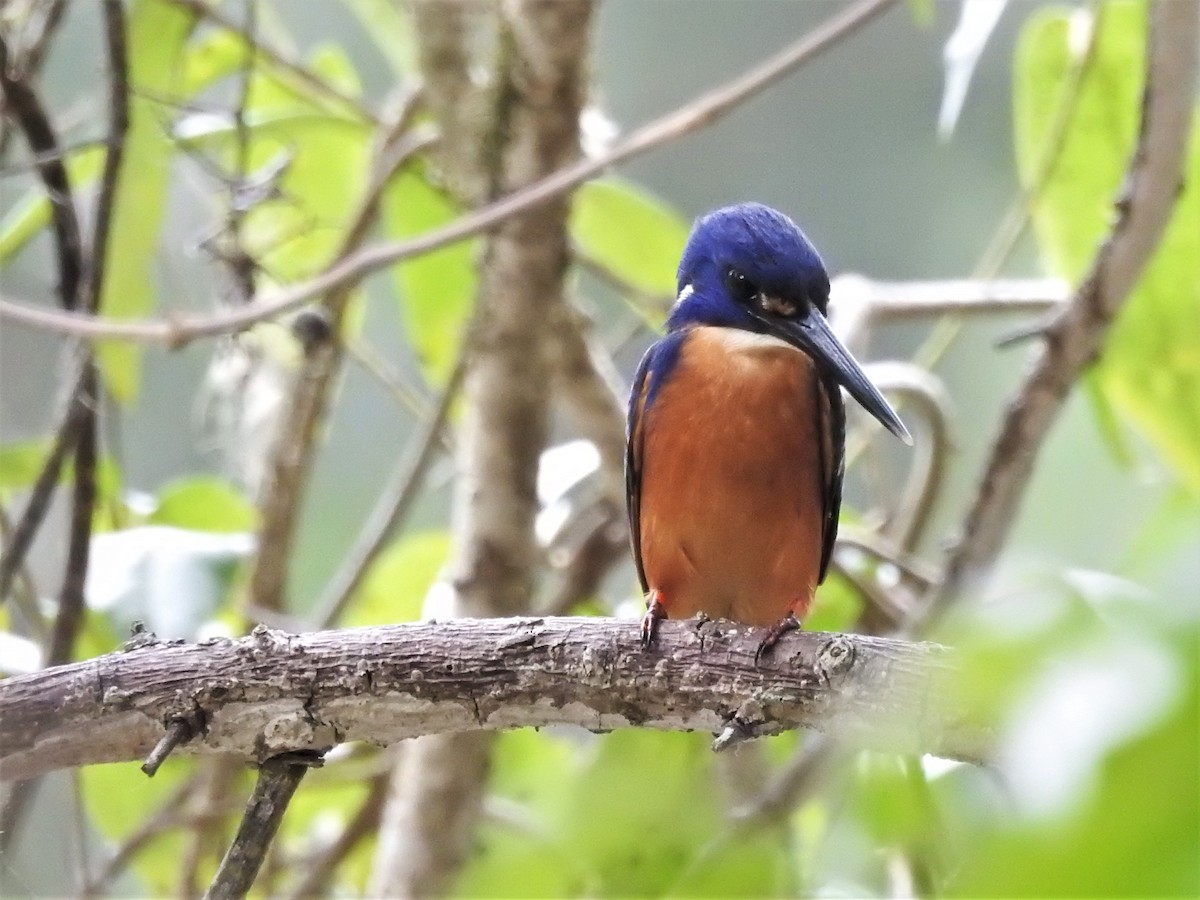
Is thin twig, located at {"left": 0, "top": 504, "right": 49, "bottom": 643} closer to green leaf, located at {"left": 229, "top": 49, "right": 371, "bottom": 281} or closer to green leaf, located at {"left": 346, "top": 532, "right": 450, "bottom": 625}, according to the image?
green leaf, located at {"left": 346, "top": 532, "right": 450, "bottom": 625}

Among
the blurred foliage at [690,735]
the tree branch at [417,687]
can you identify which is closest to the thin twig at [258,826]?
the tree branch at [417,687]

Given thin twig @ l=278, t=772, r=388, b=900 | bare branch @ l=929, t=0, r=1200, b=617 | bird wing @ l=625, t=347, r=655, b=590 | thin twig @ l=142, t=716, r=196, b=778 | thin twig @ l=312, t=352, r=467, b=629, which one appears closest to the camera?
thin twig @ l=142, t=716, r=196, b=778

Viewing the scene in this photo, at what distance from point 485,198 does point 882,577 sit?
→ 137 cm

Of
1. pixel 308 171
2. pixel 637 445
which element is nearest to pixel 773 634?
pixel 637 445

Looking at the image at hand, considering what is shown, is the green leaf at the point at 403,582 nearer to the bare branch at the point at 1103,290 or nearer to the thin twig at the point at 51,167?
the thin twig at the point at 51,167

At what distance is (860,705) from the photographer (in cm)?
128

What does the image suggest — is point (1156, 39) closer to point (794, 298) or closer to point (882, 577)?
point (794, 298)

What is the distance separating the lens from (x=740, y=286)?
2.30 meters

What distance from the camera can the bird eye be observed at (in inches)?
89.6

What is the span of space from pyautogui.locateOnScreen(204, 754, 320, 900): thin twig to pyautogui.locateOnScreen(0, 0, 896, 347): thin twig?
876 mm

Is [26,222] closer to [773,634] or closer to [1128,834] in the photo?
[773,634]

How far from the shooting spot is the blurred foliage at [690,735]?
Answer: 10.5 inches

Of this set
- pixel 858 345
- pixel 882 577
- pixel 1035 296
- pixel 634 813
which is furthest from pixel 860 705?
pixel 882 577

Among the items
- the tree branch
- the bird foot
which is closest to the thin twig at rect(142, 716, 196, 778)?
the tree branch
